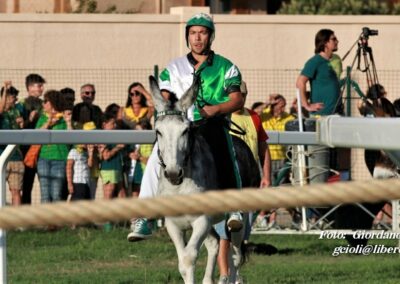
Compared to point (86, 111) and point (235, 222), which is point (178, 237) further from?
point (86, 111)

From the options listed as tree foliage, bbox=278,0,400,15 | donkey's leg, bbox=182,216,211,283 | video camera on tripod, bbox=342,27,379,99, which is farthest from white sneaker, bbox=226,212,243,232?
tree foliage, bbox=278,0,400,15

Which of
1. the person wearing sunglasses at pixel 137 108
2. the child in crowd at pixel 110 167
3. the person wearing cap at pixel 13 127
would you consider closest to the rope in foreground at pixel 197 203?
the child in crowd at pixel 110 167

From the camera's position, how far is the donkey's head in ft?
32.3

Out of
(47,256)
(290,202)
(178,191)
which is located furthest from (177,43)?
(290,202)

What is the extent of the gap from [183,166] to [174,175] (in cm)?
21

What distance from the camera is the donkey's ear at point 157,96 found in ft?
33.0

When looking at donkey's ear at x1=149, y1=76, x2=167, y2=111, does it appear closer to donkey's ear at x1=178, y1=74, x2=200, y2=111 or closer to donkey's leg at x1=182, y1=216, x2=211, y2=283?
donkey's ear at x1=178, y1=74, x2=200, y2=111

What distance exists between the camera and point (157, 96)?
10.1 meters

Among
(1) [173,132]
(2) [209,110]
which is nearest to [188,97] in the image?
(1) [173,132]

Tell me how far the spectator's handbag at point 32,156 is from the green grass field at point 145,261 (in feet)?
3.29

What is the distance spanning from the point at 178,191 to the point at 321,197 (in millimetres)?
6313

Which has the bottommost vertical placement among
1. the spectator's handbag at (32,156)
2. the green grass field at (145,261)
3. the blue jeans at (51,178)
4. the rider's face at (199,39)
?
the green grass field at (145,261)

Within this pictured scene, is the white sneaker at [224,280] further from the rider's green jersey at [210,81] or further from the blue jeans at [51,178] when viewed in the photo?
the blue jeans at [51,178]

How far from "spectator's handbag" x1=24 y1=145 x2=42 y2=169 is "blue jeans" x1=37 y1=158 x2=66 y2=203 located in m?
0.14
